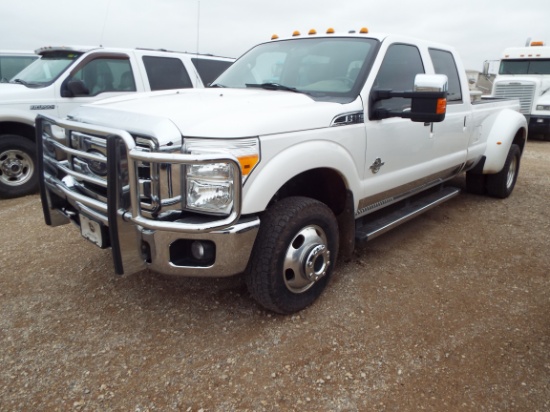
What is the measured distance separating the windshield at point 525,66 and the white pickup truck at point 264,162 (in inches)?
418

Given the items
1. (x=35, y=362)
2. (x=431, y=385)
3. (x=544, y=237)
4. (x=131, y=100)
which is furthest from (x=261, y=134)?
(x=544, y=237)

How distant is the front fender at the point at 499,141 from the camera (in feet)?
16.6

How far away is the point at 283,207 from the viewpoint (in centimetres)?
259

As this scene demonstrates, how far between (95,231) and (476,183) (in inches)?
195

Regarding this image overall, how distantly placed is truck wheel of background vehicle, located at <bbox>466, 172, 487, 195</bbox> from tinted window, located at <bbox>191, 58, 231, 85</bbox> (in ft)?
13.4

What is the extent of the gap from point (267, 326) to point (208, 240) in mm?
803

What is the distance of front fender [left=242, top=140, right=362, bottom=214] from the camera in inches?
90.2

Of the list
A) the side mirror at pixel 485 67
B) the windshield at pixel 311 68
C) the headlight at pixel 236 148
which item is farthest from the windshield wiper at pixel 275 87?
the side mirror at pixel 485 67

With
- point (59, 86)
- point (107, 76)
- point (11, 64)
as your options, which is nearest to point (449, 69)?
point (107, 76)

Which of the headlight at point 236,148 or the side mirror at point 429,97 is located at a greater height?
the side mirror at point 429,97

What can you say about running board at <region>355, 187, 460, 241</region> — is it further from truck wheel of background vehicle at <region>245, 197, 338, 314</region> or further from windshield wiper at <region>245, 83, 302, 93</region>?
windshield wiper at <region>245, 83, 302, 93</region>

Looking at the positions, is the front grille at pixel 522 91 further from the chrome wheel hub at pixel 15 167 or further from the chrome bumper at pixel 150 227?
the chrome bumper at pixel 150 227

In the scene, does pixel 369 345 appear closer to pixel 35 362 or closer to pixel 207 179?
pixel 207 179

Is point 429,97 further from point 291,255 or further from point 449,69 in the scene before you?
point 449,69
